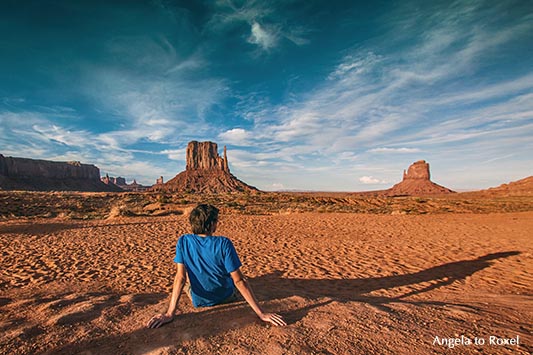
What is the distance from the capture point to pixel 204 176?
92125mm

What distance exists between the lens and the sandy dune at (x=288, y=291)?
2.68 meters

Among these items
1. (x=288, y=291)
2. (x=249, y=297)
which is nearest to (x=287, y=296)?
(x=288, y=291)

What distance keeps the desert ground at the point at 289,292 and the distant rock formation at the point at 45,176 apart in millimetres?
96021

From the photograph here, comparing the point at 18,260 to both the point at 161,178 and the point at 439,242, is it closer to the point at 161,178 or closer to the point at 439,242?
the point at 439,242

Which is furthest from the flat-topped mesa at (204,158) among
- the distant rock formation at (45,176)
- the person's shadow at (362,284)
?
the person's shadow at (362,284)

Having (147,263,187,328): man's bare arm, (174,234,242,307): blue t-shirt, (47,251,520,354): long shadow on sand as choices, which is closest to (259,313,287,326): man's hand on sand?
(47,251,520,354): long shadow on sand

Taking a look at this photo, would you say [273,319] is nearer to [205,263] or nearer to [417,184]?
[205,263]

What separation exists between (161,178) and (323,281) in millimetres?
155461

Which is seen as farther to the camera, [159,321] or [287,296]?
[287,296]

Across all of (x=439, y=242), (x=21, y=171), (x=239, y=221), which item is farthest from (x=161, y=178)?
(x=439, y=242)

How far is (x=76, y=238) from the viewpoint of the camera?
37.2 ft

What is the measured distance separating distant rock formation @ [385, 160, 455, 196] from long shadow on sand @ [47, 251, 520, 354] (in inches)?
3954

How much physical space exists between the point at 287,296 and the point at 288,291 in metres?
1.03

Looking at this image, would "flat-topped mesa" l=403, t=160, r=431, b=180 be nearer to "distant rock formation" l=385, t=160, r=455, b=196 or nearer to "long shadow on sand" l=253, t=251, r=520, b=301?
"distant rock formation" l=385, t=160, r=455, b=196
